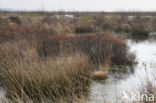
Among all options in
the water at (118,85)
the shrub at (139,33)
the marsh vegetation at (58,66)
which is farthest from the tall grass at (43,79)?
the shrub at (139,33)

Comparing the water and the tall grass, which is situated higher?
the tall grass

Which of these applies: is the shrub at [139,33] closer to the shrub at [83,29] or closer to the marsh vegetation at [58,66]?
the shrub at [83,29]

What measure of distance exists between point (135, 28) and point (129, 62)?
1044 centimetres

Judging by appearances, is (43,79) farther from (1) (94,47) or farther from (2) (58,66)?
(1) (94,47)

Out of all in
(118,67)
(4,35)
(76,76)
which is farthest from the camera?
(4,35)

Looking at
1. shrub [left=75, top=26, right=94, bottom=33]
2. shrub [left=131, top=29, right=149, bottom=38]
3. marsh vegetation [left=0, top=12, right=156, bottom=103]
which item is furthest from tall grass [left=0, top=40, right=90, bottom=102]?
shrub [left=131, top=29, right=149, bottom=38]

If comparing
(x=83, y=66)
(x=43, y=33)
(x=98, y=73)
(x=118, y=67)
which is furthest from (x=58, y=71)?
(x=43, y=33)

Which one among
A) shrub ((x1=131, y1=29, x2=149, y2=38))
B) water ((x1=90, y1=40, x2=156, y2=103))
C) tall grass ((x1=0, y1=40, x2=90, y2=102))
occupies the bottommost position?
shrub ((x1=131, y1=29, x2=149, y2=38))

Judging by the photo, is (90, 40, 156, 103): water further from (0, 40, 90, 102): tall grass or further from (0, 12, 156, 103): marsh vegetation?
(0, 40, 90, 102): tall grass

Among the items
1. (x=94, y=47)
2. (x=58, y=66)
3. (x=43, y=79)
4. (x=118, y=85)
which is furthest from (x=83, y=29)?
(x=43, y=79)

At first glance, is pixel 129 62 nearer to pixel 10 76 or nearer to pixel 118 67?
pixel 118 67

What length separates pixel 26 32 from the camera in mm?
10492

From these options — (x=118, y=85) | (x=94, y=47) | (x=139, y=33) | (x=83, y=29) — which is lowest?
(x=139, y=33)

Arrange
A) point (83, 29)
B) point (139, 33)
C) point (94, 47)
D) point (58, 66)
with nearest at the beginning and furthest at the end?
point (58, 66), point (94, 47), point (139, 33), point (83, 29)
